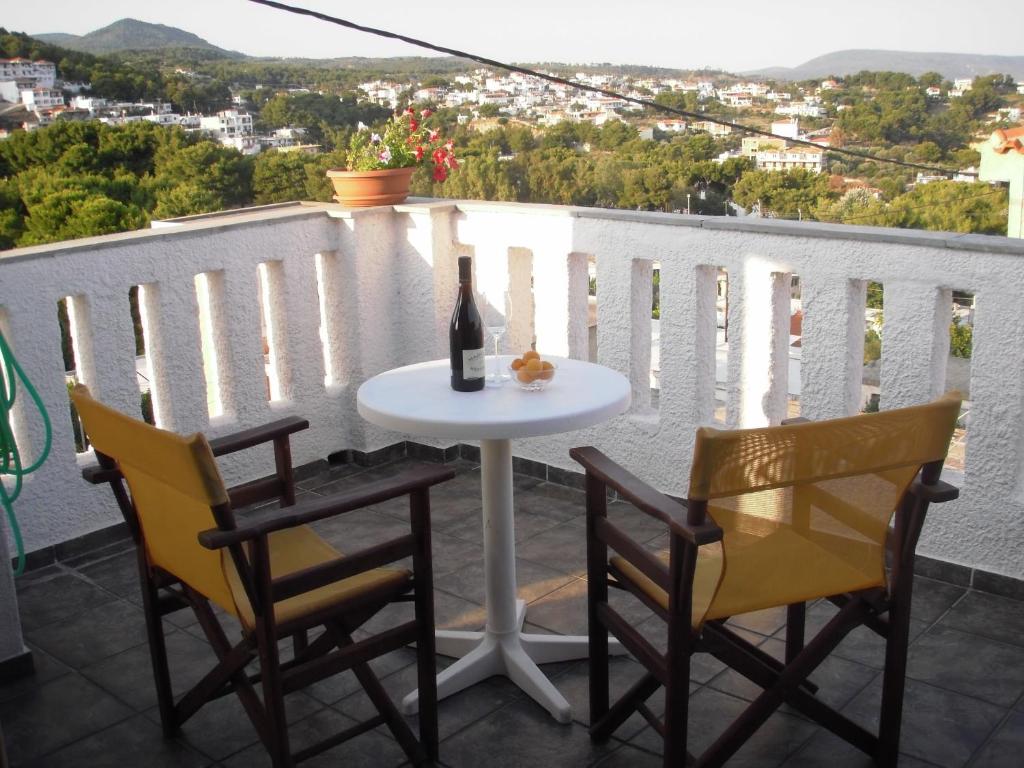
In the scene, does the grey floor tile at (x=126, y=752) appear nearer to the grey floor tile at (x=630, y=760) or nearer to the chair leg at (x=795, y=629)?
the grey floor tile at (x=630, y=760)

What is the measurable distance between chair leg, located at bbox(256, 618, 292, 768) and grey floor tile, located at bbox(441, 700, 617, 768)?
1.37ft

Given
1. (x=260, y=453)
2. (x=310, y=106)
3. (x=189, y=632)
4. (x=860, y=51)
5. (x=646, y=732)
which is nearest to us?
(x=646, y=732)

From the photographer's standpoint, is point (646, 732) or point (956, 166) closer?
point (646, 732)

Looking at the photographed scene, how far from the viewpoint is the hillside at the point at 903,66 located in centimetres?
2698

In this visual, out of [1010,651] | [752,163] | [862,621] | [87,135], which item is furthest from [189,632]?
[87,135]

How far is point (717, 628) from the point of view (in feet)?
6.91

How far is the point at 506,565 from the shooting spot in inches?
107

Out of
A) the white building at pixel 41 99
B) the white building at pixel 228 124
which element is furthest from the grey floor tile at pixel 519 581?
the white building at pixel 41 99

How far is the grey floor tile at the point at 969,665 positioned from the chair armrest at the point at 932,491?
82 centimetres

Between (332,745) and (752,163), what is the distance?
2104 centimetres

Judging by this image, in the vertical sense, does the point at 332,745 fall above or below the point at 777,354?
below

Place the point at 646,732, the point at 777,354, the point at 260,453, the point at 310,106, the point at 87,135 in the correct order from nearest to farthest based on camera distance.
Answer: the point at 646,732
the point at 777,354
the point at 260,453
the point at 310,106
the point at 87,135

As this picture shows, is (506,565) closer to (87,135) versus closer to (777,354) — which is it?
(777,354)

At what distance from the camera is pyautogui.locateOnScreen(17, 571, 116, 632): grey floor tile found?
317cm
